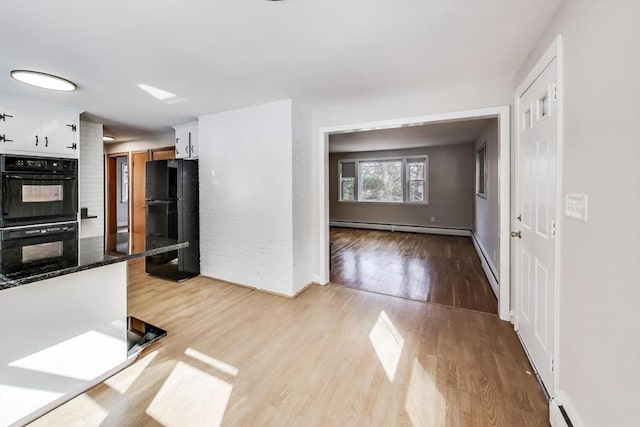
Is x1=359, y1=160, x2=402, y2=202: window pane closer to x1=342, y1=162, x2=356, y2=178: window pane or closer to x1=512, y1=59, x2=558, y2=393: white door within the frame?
x1=342, y1=162, x2=356, y2=178: window pane

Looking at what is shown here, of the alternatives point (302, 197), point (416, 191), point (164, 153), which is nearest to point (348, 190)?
point (416, 191)

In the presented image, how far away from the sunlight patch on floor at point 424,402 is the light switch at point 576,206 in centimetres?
129

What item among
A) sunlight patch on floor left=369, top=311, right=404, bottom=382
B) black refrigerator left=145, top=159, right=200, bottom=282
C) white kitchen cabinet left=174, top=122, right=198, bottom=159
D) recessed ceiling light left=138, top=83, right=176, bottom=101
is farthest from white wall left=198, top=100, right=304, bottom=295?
sunlight patch on floor left=369, top=311, right=404, bottom=382

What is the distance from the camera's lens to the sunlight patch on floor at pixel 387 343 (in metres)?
2.02

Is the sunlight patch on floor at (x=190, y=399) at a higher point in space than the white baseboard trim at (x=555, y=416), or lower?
lower

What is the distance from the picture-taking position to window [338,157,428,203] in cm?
764

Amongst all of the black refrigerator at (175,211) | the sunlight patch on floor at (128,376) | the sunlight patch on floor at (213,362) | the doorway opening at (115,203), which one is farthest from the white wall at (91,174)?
the sunlight patch on floor at (213,362)

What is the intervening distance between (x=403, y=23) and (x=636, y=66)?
1.19 metres

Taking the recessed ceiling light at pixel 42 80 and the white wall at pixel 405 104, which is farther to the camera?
the white wall at pixel 405 104

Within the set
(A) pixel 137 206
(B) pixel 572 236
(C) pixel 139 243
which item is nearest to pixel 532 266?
(B) pixel 572 236

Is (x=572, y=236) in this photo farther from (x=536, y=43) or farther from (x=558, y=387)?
(x=536, y=43)

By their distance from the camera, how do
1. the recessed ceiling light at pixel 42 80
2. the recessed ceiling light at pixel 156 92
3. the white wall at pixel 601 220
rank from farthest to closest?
1. the recessed ceiling light at pixel 156 92
2. the recessed ceiling light at pixel 42 80
3. the white wall at pixel 601 220

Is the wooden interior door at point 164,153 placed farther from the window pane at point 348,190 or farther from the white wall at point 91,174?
the window pane at point 348,190

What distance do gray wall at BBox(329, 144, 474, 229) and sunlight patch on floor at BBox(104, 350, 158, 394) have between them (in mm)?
6908
